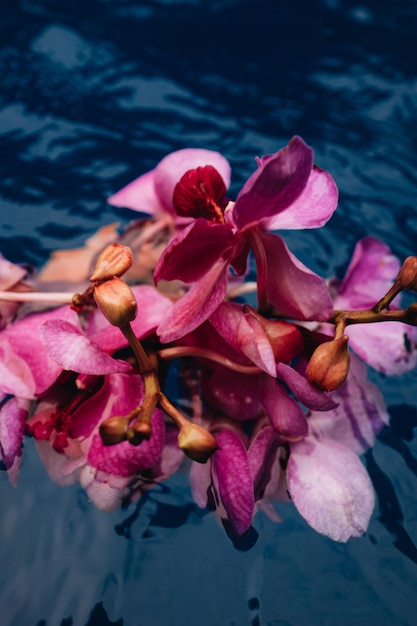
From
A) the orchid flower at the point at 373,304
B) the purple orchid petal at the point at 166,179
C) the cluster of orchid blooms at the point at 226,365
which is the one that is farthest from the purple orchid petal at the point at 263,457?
the purple orchid petal at the point at 166,179

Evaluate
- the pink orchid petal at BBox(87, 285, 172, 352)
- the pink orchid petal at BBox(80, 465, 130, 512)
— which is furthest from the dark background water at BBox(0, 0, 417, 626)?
the pink orchid petal at BBox(87, 285, 172, 352)

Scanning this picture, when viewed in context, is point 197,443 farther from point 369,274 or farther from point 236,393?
point 369,274

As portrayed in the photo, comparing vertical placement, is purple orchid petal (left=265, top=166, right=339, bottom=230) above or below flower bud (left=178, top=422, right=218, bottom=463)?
above

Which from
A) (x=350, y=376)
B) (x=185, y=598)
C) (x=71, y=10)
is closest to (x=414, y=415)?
(x=350, y=376)

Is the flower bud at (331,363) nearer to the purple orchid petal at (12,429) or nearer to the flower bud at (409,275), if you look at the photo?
the flower bud at (409,275)

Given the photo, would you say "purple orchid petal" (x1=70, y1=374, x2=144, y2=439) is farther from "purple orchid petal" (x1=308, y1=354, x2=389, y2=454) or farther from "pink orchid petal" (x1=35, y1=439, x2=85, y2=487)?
"purple orchid petal" (x1=308, y1=354, x2=389, y2=454)

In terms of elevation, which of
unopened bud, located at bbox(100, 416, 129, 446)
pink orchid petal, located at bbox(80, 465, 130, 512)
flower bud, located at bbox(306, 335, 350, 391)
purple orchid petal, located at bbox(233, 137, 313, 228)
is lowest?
pink orchid petal, located at bbox(80, 465, 130, 512)

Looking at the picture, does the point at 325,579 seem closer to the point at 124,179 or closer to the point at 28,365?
the point at 28,365

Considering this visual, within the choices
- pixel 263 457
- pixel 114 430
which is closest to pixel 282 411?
pixel 263 457
